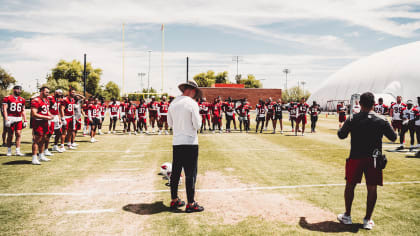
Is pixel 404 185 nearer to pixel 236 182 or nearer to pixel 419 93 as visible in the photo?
pixel 236 182

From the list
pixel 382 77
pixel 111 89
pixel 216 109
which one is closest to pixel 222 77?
pixel 111 89

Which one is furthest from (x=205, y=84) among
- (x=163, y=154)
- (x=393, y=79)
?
(x=163, y=154)

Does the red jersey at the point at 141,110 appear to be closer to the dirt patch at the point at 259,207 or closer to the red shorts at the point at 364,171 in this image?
the dirt patch at the point at 259,207

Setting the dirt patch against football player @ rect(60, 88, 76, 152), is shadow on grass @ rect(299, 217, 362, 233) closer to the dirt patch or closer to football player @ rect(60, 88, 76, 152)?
the dirt patch

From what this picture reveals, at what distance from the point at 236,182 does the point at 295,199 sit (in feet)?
5.20

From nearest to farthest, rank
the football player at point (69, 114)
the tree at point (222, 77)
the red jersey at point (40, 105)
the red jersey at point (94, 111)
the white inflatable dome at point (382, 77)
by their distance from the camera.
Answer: the red jersey at point (40, 105) < the football player at point (69, 114) < the red jersey at point (94, 111) < the white inflatable dome at point (382, 77) < the tree at point (222, 77)

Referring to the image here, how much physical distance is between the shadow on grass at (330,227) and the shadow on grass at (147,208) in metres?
2.04

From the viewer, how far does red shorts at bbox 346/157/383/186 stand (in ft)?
13.5

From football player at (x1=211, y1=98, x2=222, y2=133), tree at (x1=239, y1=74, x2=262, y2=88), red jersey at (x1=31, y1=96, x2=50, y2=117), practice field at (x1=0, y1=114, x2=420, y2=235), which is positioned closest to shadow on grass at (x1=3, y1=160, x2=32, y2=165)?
practice field at (x1=0, y1=114, x2=420, y2=235)

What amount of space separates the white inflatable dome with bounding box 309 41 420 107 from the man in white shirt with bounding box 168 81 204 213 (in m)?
58.9

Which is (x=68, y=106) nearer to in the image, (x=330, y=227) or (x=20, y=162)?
(x=20, y=162)

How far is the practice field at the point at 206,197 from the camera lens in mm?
4273

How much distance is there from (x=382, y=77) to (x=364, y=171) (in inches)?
3032

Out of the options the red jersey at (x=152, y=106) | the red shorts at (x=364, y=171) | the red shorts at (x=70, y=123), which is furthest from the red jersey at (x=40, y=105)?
the red jersey at (x=152, y=106)
